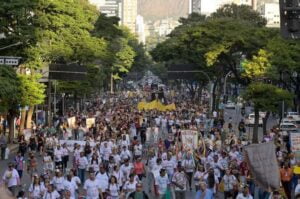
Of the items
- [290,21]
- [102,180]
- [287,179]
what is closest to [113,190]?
[102,180]

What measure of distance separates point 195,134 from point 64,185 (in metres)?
11.4

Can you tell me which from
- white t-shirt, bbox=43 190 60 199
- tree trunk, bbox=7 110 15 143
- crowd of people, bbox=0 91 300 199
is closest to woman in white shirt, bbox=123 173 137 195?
crowd of people, bbox=0 91 300 199

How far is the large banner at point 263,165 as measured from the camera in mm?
12648

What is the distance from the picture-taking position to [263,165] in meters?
12.7

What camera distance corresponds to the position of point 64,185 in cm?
1777

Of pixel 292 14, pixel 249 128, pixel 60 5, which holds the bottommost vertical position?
pixel 249 128

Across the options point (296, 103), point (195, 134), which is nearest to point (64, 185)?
point (195, 134)

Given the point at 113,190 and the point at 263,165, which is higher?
the point at 263,165

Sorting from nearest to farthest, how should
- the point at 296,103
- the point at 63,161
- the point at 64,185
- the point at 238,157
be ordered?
the point at 64,185
the point at 238,157
the point at 63,161
the point at 296,103

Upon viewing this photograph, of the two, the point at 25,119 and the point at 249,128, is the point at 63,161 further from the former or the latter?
the point at 249,128

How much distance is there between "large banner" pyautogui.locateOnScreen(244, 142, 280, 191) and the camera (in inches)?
498

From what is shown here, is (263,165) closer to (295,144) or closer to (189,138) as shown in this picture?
(295,144)

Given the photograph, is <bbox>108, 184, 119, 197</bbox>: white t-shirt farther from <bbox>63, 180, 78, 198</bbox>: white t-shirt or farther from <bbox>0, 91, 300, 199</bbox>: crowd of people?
<bbox>63, 180, 78, 198</bbox>: white t-shirt

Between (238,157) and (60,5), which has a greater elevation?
(60,5)
